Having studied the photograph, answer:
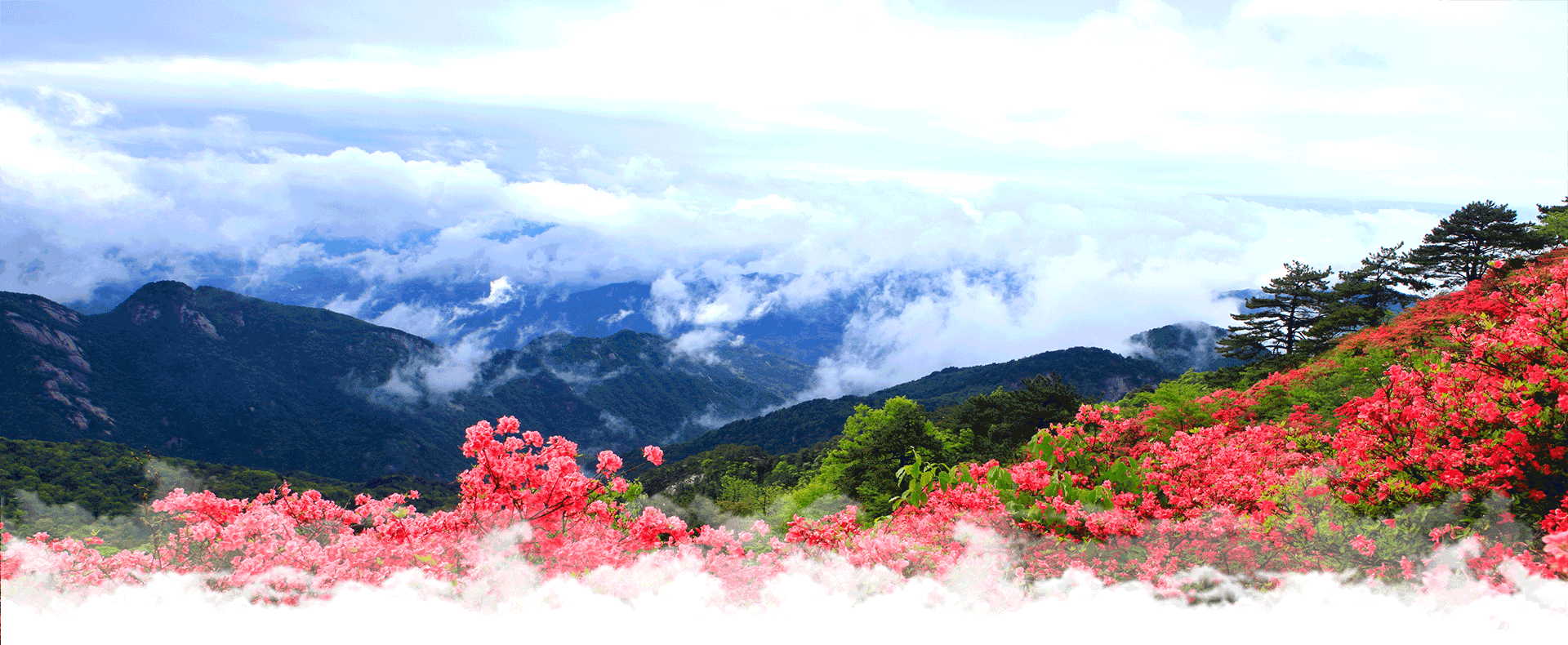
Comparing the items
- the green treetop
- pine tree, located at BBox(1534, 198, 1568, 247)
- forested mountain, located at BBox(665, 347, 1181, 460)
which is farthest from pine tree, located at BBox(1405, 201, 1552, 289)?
forested mountain, located at BBox(665, 347, 1181, 460)

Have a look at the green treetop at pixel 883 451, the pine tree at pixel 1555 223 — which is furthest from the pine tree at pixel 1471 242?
the green treetop at pixel 883 451

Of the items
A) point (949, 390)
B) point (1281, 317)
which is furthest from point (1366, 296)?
point (949, 390)

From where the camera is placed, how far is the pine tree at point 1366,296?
36.0 m

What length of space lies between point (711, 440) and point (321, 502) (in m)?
150

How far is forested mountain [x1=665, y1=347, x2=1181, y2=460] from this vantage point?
5463 inches

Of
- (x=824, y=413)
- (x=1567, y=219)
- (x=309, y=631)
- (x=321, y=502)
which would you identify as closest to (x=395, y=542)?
(x=309, y=631)

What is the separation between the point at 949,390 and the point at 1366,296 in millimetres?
114257

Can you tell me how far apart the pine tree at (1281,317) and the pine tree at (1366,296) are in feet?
3.41

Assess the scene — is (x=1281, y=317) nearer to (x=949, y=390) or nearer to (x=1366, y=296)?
(x=1366, y=296)

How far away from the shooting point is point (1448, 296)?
25.5 metres

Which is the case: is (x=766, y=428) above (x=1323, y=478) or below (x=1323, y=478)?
below

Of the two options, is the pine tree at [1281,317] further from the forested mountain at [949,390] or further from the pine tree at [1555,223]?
the forested mountain at [949,390]

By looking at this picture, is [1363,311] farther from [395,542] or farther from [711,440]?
[711,440]

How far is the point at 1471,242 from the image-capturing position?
35781mm
